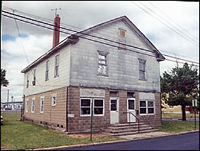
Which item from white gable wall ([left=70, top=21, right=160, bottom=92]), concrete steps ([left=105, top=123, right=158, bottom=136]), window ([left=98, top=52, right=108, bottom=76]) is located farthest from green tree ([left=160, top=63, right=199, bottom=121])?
window ([left=98, top=52, right=108, bottom=76])

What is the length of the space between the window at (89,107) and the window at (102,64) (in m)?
2.18

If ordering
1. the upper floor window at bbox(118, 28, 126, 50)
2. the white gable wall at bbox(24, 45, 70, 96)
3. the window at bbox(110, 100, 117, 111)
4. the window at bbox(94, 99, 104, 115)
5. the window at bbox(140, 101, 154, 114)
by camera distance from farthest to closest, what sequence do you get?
the window at bbox(140, 101, 154, 114) → the upper floor window at bbox(118, 28, 126, 50) → the window at bbox(110, 100, 117, 111) → the window at bbox(94, 99, 104, 115) → the white gable wall at bbox(24, 45, 70, 96)

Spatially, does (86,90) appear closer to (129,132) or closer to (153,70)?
(129,132)

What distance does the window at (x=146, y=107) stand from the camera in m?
19.5

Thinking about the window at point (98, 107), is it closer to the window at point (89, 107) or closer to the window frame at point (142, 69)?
the window at point (89, 107)

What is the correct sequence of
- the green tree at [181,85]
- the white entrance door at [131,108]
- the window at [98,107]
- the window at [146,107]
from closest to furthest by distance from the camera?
the window at [98,107] → the white entrance door at [131,108] → the window at [146,107] → the green tree at [181,85]

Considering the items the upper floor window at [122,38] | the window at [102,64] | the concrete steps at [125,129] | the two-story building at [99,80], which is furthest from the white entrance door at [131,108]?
the upper floor window at [122,38]

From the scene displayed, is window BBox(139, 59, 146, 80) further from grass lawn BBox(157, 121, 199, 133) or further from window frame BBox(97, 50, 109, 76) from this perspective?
grass lawn BBox(157, 121, 199, 133)

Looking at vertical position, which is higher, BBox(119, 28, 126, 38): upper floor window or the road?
BBox(119, 28, 126, 38): upper floor window

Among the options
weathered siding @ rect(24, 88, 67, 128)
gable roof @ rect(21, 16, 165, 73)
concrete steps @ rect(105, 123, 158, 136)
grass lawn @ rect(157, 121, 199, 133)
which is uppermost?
gable roof @ rect(21, 16, 165, 73)

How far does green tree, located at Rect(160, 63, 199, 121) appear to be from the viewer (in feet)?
82.6

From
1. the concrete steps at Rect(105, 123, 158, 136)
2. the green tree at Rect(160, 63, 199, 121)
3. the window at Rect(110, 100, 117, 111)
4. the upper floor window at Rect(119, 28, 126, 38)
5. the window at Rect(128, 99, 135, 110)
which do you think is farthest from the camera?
the green tree at Rect(160, 63, 199, 121)

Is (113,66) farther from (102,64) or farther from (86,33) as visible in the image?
(86,33)

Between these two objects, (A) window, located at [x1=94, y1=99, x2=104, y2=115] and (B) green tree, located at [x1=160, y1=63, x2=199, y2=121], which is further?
(B) green tree, located at [x1=160, y1=63, x2=199, y2=121]
